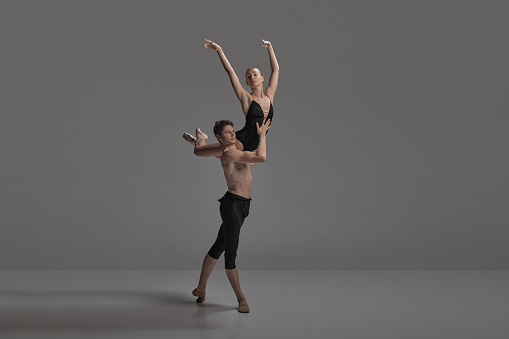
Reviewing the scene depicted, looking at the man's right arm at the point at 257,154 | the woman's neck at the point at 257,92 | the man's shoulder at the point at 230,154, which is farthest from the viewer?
the woman's neck at the point at 257,92

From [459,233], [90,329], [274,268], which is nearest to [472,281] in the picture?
[459,233]

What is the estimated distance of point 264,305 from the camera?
536cm

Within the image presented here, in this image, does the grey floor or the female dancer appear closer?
the grey floor

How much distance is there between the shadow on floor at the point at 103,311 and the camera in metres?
4.61

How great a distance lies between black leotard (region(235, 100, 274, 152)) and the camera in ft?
17.0

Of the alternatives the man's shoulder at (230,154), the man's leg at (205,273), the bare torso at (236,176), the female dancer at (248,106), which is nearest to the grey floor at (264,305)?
the man's leg at (205,273)

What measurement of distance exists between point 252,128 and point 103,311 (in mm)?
1878

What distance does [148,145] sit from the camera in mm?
7219

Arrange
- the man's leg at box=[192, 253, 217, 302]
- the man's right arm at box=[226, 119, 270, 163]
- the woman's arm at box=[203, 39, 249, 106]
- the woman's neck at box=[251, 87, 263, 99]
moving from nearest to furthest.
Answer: the man's right arm at box=[226, 119, 270, 163] → the woman's arm at box=[203, 39, 249, 106] → the woman's neck at box=[251, 87, 263, 99] → the man's leg at box=[192, 253, 217, 302]

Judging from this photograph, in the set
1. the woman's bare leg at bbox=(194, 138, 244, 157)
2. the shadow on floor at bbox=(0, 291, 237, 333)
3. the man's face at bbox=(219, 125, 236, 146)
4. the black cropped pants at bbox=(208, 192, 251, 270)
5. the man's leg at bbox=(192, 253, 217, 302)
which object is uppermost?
the man's face at bbox=(219, 125, 236, 146)

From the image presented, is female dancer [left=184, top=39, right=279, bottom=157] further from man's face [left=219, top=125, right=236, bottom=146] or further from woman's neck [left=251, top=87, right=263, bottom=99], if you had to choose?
man's face [left=219, top=125, right=236, bottom=146]

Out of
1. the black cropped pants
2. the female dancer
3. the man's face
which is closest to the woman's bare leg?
the female dancer

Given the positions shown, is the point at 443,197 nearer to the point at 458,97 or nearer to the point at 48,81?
the point at 458,97

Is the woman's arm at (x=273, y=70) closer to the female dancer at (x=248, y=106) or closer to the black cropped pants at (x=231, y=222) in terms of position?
the female dancer at (x=248, y=106)
